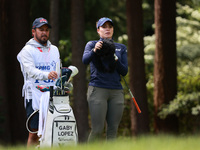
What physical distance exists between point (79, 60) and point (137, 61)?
1814 millimetres

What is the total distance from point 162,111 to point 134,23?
2.64m

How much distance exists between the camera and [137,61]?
47.1ft

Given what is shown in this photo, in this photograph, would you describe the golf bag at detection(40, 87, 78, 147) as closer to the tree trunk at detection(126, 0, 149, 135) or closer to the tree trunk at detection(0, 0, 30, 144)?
the tree trunk at detection(0, 0, 30, 144)

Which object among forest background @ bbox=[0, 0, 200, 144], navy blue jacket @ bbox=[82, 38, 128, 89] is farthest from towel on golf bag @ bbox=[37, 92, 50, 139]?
forest background @ bbox=[0, 0, 200, 144]

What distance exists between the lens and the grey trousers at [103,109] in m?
6.73

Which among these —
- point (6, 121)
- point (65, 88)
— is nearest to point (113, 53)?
point (65, 88)

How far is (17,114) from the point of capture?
12.9 m

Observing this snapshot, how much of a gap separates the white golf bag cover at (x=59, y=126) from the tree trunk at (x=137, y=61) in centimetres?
789

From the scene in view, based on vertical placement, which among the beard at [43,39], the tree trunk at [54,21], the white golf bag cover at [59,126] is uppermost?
the tree trunk at [54,21]

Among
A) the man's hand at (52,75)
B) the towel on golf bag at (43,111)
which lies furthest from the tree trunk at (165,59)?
the towel on golf bag at (43,111)

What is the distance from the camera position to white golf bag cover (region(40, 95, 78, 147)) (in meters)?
6.42

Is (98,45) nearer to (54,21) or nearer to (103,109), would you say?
(103,109)

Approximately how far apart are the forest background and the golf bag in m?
6.27

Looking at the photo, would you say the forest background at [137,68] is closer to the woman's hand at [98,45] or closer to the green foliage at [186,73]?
the green foliage at [186,73]
